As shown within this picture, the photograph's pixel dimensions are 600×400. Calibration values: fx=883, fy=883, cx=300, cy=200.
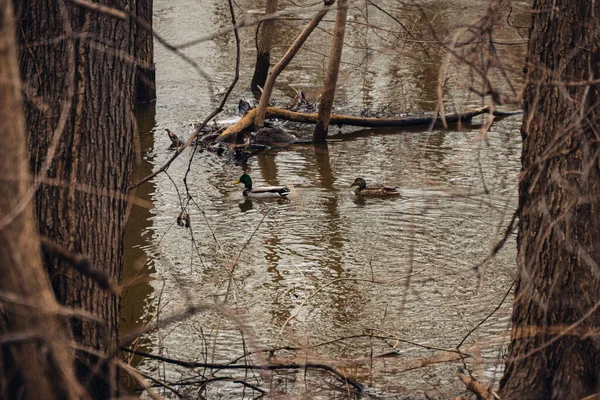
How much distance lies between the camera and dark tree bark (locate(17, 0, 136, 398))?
4238 millimetres

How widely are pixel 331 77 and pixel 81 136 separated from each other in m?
7.48

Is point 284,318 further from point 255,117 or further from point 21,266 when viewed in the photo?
point 255,117

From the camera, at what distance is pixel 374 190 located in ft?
33.0

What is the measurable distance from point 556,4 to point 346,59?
11459mm

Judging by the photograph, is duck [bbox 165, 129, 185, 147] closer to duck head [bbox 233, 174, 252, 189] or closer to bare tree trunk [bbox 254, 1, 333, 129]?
bare tree trunk [bbox 254, 1, 333, 129]

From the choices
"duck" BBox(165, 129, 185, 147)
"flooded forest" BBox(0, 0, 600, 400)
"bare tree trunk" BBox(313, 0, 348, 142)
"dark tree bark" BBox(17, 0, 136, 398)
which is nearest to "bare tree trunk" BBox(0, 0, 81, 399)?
"flooded forest" BBox(0, 0, 600, 400)

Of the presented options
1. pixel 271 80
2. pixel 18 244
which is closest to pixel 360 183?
pixel 271 80

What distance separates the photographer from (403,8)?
1909 centimetres

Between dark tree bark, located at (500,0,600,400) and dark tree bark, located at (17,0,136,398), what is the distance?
6.70 ft

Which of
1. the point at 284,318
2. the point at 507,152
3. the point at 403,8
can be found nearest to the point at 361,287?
the point at 284,318

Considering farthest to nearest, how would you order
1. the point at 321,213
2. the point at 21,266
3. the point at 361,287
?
the point at 321,213 → the point at 361,287 → the point at 21,266

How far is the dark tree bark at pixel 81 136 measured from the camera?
13.9 feet

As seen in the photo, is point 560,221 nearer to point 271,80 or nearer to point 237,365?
point 237,365

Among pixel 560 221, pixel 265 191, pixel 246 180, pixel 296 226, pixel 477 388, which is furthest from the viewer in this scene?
pixel 246 180
